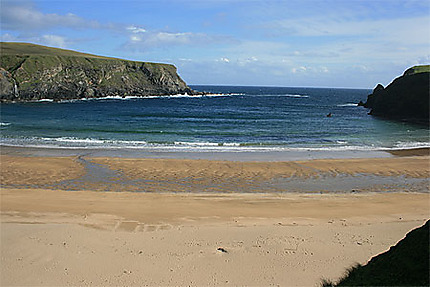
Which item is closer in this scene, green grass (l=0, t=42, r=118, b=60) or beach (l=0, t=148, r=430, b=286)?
beach (l=0, t=148, r=430, b=286)

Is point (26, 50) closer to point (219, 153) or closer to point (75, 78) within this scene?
point (75, 78)

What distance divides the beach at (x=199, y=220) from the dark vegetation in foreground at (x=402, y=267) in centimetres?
280

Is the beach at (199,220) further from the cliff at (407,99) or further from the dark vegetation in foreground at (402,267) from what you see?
the cliff at (407,99)

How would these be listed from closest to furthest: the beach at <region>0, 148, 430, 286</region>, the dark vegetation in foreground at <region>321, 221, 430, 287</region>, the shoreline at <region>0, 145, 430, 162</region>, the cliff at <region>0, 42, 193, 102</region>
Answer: the dark vegetation in foreground at <region>321, 221, 430, 287</region> → the beach at <region>0, 148, 430, 286</region> → the shoreline at <region>0, 145, 430, 162</region> → the cliff at <region>0, 42, 193, 102</region>

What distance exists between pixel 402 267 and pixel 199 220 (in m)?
7.01

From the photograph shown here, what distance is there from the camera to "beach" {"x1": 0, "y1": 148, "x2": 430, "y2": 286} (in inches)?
297

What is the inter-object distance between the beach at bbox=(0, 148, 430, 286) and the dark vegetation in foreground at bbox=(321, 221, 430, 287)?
2.80 meters

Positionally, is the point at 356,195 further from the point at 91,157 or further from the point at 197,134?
the point at 197,134

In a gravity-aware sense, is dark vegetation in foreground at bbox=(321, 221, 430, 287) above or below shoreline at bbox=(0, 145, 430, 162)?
above

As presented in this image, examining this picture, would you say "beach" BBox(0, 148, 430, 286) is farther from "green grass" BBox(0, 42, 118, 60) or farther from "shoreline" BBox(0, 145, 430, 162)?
"green grass" BBox(0, 42, 118, 60)

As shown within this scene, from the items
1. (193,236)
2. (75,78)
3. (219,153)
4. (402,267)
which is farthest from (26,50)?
(402,267)

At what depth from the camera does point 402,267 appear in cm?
429

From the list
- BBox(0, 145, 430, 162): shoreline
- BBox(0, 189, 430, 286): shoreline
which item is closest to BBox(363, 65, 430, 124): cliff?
BBox(0, 145, 430, 162): shoreline

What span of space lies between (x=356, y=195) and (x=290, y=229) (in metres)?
5.55
